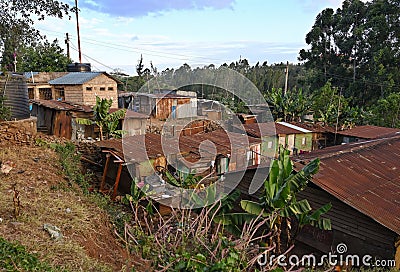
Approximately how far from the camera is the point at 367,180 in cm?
849

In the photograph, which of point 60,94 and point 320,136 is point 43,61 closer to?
point 60,94

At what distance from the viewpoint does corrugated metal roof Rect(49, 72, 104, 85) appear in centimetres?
2136

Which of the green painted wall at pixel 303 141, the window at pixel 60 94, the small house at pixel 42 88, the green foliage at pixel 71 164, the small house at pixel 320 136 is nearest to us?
the green foliage at pixel 71 164

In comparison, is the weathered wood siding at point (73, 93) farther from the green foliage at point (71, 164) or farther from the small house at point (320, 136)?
the small house at point (320, 136)

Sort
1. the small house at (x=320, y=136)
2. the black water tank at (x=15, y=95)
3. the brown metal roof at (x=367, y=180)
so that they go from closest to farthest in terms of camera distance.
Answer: the brown metal roof at (x=367, y=180) < the black water tank at (x=15, y=95) < the small house at (x=320, y=136)

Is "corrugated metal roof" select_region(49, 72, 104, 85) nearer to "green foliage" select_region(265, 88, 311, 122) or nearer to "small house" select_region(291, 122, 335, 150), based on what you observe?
"green foliage" select_region(265, 88, 311, 122)

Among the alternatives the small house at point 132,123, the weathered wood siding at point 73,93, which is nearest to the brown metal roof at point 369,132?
the small house at point 132,123

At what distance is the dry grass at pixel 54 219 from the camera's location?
17.8ft

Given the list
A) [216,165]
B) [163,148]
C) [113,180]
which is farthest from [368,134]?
[113,180]

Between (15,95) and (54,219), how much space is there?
27.2ft

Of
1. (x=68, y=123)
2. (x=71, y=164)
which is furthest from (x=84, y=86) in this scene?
(x=71, y=164)

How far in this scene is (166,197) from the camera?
10.4 meters

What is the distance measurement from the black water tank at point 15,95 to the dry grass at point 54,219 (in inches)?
104

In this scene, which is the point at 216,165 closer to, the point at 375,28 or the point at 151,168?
the point at 151,168
